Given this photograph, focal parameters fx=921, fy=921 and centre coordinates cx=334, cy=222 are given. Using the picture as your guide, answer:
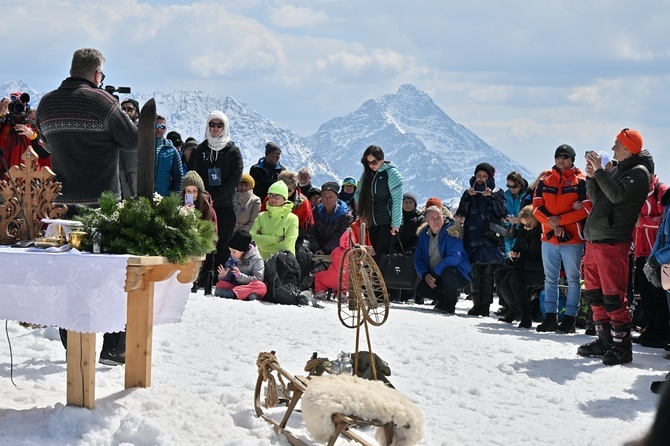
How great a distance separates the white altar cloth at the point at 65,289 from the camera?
16.2 feet

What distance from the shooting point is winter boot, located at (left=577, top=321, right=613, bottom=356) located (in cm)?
898

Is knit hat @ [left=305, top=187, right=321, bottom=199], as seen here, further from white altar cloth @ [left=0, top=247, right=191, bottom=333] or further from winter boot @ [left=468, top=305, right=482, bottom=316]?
white altar cloth @ [left=0, top=247, right=191, bottom=333]

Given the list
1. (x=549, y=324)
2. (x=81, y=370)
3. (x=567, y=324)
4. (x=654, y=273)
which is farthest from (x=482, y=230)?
(x=81, y=370)

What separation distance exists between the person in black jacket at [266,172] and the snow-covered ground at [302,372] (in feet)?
12.6

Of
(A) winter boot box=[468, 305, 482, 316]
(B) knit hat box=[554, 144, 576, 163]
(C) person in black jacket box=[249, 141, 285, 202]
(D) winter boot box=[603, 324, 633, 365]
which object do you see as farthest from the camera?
(C) person in black jacket box=[249, 141, 285, 202]

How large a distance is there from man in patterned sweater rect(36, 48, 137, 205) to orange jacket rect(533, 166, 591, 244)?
18.5 ft

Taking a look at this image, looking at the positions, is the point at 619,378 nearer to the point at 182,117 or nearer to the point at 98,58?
the point at 98,58

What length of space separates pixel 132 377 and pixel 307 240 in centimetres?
760

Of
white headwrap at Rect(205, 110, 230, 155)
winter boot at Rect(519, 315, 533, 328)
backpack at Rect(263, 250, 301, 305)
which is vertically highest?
white headwrap at Rect(205, 110, 230, 155)

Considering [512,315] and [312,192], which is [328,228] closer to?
[312,192]

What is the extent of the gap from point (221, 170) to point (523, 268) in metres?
4.03

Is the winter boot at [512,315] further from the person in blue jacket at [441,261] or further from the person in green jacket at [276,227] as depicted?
the person in green jacket at [276,227]

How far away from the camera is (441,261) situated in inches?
485

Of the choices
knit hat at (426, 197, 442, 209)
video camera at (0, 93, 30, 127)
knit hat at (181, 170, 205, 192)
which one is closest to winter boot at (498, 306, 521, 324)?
knit hat at (426, 197, 442, 209)
